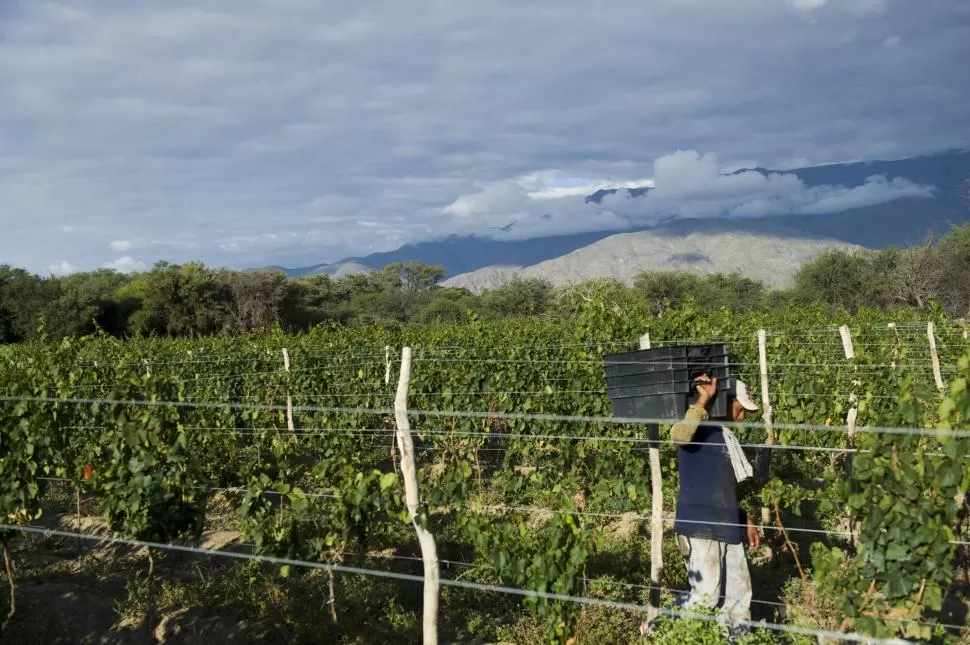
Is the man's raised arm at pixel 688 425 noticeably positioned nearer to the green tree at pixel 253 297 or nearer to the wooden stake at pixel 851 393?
the wooden stake at pixel 851 393

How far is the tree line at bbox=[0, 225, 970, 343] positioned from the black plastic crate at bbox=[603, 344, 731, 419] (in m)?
22.8

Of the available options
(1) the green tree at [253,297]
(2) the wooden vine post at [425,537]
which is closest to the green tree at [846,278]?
(1) the green tree at [253,297]

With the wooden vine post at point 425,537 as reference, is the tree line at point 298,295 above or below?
above

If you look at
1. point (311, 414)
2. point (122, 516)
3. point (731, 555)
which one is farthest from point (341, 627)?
point (311, 414)

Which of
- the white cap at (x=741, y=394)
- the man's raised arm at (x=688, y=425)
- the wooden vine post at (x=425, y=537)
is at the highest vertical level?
the white cap at (x=741, y=394)

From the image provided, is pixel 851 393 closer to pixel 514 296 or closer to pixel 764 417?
pixel 764 417

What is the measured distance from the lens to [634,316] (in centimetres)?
1327

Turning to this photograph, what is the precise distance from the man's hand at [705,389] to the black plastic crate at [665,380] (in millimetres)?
47

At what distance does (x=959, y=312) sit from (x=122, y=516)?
42390mm

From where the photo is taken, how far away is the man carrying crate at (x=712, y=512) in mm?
4285

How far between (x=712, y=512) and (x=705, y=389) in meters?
0.72

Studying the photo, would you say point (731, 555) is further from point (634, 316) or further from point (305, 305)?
point (305, 305)

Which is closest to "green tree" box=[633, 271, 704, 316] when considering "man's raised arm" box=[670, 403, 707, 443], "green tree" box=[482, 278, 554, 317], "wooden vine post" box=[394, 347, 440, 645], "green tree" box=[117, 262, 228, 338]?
"green tree" box=[482, 278, 554, 317]

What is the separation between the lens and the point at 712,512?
431 cm
